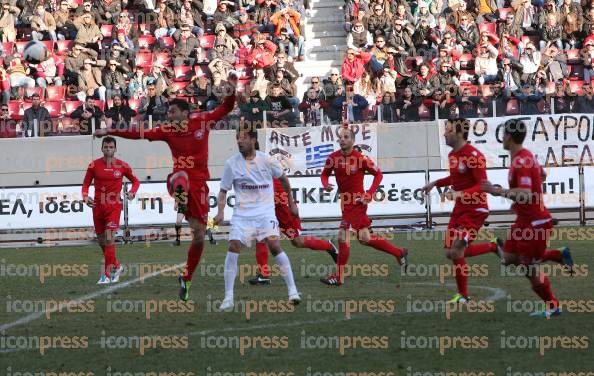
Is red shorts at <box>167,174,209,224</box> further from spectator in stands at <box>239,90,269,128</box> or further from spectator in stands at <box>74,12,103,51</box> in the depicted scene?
spectator in stands at <box>74,12,103,51</box>

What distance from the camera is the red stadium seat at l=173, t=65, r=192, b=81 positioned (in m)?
30.2

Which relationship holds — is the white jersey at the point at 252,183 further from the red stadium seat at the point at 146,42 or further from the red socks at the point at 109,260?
the red stadium seat at the point at 146,42

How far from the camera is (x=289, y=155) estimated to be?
2811 cm

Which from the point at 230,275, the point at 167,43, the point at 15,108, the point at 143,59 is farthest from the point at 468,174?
the point at 167,43

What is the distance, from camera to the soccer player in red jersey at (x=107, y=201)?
55.5 ft

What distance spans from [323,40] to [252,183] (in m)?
19.3

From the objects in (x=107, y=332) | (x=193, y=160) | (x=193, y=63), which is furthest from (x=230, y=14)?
(x=107, y=332)

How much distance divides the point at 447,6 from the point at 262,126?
6280mm

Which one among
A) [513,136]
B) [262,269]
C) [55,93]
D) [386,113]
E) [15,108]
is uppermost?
[55,93]

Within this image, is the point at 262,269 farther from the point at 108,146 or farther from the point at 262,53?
the point at 262,53

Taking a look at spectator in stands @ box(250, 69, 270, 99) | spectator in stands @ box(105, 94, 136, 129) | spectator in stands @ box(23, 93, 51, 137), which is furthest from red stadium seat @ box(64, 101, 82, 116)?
spectator in stands @ box(250, 69, 270, 99)

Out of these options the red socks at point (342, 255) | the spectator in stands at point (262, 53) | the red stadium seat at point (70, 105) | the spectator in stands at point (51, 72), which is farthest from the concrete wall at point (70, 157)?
the red socks at point (342, 255)

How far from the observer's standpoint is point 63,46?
3169 centimetres

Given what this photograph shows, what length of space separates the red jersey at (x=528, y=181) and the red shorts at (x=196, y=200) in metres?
3.97
